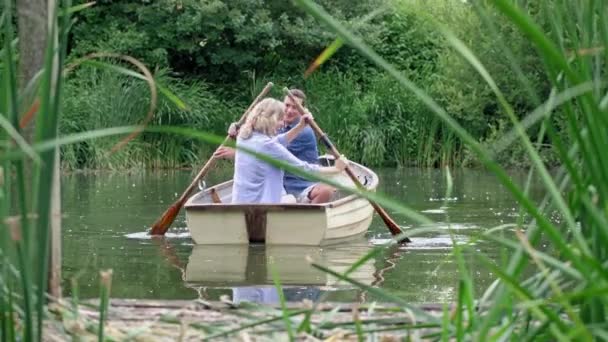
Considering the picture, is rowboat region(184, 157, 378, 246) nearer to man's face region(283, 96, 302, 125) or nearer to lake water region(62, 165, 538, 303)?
lake water region(62, 165, 538, 303)

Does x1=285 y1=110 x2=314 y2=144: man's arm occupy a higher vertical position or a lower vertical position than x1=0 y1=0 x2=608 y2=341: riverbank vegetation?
higher

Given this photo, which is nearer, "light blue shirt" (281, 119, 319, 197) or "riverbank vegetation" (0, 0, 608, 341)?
"riverbank vegetation" (0, 0, 608, 341)

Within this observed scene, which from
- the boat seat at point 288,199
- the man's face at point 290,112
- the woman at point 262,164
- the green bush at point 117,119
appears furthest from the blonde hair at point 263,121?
the green bush at point 117,119

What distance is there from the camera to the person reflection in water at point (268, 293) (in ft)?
25.0

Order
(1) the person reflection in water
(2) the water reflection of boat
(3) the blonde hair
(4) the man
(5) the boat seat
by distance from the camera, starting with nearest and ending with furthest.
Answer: (1) the person reflection in water, (2) the water reflection of boat, (3) the blonde hair, (5) the boat seat, (4) the man

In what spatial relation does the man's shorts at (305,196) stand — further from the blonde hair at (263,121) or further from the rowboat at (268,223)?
the blonde hair at (263,121)

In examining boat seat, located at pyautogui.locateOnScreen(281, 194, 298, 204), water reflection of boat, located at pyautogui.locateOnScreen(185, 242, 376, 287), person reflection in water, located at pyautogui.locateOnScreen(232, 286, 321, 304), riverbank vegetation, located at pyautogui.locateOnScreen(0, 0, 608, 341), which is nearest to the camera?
riverbank vegetation, located at pyautogui.locateOnScreen(0, 0, 608, 341)

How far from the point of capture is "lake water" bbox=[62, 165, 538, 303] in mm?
8195

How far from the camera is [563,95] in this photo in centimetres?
171

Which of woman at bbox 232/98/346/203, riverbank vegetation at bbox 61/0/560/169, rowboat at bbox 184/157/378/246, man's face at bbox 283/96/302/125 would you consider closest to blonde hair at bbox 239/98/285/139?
woman at bbox 232/98/346/203

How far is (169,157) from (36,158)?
22.0 m

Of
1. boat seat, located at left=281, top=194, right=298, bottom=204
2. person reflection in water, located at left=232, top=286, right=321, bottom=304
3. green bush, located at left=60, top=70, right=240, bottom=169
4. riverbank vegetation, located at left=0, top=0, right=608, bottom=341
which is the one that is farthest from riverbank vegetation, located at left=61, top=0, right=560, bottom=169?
riverbank vegetation, located at left=0, top=0, right=608, bottom=341

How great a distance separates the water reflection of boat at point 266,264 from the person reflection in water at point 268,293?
0.95 feet

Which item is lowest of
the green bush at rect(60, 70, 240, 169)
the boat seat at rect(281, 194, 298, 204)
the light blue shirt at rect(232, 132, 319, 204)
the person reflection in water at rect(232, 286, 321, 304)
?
the person reflection in water at rect(232, 286, 321, 304)
